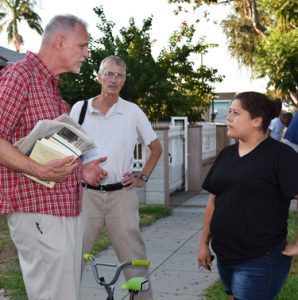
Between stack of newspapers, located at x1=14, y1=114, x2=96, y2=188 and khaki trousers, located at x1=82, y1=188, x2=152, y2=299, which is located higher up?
stack of newspapers, located at x1=14, y1=114, x2=96, y2=188

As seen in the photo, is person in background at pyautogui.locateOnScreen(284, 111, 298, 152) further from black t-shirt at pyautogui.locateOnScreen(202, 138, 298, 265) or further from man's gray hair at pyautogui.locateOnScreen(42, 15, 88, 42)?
man's gray hair at pyautogui.locateOnScreen(42, 15, 88, 42)

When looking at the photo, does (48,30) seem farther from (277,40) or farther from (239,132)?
(277,40)

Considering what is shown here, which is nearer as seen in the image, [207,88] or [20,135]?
[20,135]

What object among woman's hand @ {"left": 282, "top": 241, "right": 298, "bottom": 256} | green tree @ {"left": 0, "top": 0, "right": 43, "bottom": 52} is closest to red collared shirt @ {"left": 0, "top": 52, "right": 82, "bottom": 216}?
woman's hand @ {"left": 282, "top": 241, "right": 298, "bottom": 256}

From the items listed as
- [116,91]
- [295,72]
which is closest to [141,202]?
[116,91]

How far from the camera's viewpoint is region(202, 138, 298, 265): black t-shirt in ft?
10.3

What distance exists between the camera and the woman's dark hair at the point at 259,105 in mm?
3291

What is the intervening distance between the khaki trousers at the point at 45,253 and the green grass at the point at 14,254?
2558mm

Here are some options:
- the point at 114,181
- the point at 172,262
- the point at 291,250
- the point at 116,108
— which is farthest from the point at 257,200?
the point at 172,262

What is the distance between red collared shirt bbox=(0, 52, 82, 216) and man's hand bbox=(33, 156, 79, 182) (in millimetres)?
159

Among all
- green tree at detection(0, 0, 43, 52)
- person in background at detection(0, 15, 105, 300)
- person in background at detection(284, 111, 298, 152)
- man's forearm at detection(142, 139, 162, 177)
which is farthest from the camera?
green tree at detection(0, 0, 43, 52)

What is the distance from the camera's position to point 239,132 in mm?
3307

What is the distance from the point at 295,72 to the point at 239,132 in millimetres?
14692

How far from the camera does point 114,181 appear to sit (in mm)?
4129
